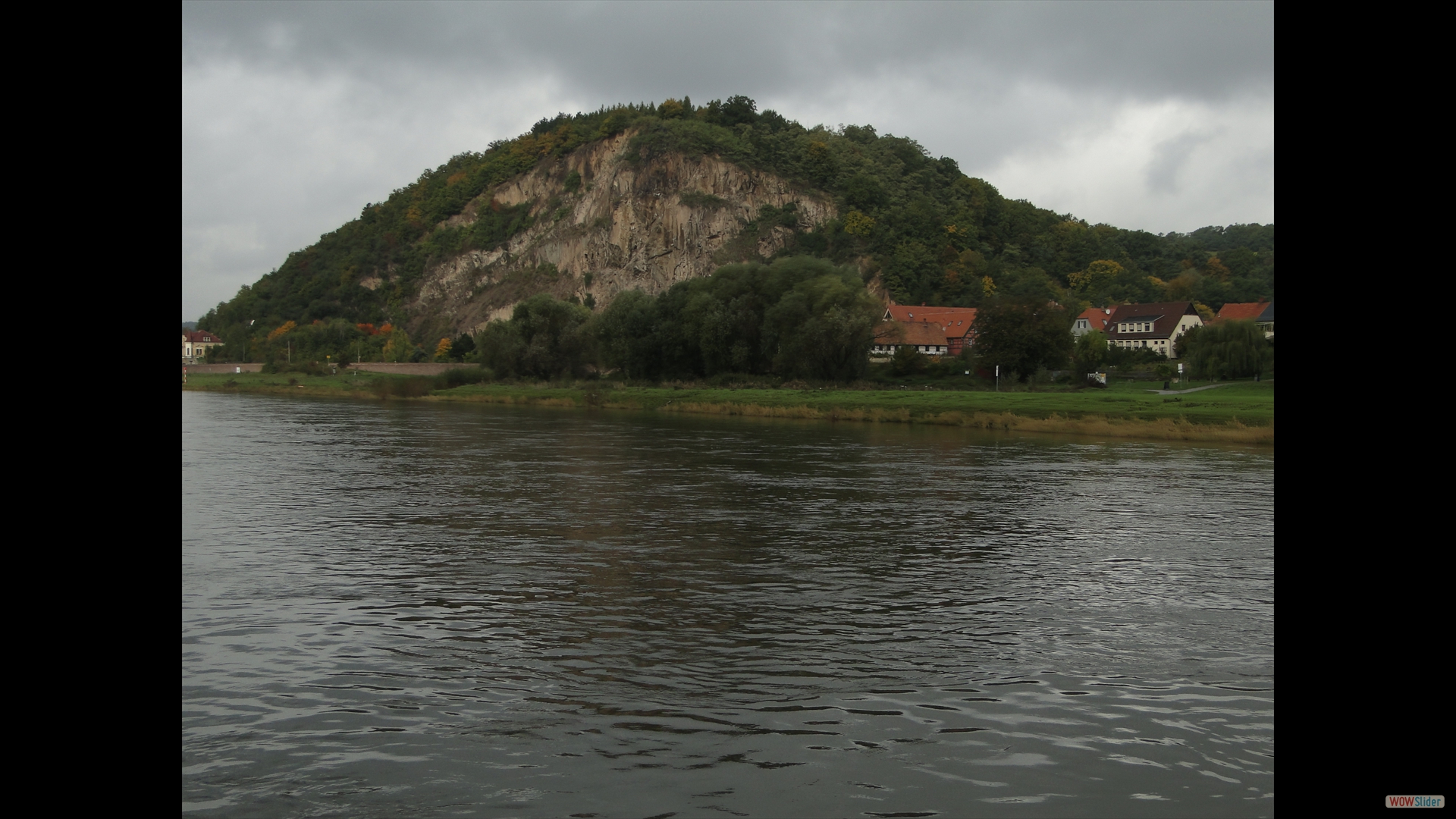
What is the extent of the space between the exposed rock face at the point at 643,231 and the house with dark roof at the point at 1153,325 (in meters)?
62.8

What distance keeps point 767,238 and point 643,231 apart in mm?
22122

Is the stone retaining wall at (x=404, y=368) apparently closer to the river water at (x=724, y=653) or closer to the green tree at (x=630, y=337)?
the green tree at (x=630, y=337)

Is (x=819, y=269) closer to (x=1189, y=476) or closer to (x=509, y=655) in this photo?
(x=1189, y=476)

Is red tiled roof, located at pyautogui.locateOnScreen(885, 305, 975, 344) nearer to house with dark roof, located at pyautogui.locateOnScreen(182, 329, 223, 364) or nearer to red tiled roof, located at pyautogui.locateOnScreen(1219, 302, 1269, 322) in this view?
red tiled roof, located at pyautogui.locateOnScreen(1219, 302, 1269, 322)

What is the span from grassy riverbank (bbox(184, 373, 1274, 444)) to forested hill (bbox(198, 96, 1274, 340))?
Result: 69750 mm

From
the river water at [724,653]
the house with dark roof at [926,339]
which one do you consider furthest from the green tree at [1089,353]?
the river water at [724,653]

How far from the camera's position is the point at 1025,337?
73.5 meters

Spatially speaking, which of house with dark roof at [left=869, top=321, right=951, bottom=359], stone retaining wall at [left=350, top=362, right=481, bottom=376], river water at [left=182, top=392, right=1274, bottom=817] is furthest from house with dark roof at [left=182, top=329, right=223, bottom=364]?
river water at [left=182, top=392, right=1274, bottom=817]

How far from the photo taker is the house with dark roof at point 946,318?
4564 inches

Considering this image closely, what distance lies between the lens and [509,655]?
35.5 feet

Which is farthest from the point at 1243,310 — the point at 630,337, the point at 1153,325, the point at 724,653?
the point at 724,653
